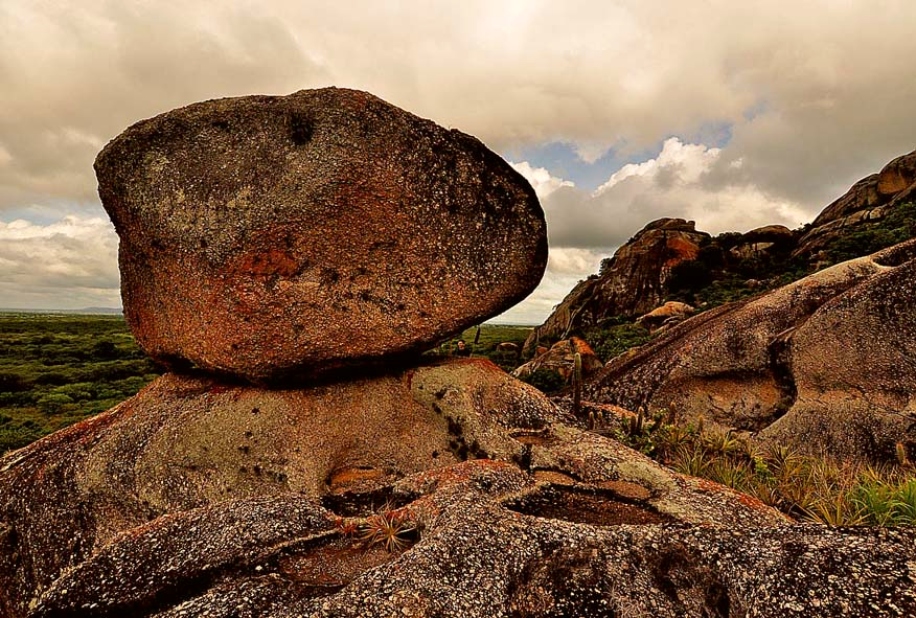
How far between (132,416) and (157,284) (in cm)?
268

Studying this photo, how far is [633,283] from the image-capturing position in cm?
4719

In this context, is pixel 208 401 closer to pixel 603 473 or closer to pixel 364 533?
pixel 364 533

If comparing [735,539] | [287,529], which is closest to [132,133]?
[287,529]

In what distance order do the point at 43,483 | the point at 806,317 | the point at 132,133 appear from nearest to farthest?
the point at 43,483, the point at 132,133, the point at 806,317

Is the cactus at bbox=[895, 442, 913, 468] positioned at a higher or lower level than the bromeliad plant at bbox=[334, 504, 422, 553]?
lower

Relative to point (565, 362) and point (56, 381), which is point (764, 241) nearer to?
point (565, 362)

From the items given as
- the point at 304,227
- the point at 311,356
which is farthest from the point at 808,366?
the point at 304,227

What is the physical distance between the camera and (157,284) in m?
11.0

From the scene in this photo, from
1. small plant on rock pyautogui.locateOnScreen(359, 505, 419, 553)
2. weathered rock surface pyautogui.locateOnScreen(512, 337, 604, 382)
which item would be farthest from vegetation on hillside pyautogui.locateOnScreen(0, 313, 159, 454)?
small plant on rock pyautogui.locateOnScreen(359, 505, 419, 553)

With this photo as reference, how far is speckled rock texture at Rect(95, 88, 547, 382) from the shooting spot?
399 inches

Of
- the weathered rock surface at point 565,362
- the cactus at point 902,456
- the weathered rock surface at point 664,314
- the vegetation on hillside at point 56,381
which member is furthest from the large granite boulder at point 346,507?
the vegetation on hillside at point 56,381

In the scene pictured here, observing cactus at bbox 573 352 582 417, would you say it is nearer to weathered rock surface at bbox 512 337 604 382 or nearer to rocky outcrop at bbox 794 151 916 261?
weathered rock surface at bbox 512 337 604 382

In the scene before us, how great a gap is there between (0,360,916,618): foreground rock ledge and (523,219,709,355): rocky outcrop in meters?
37.4

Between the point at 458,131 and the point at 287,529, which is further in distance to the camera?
the point at 458,131
